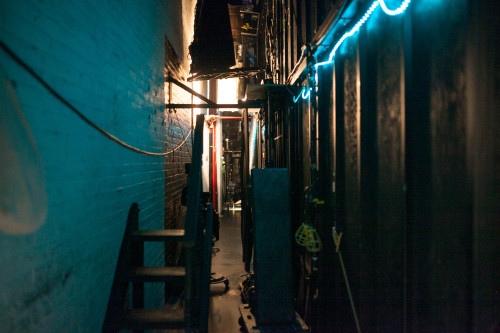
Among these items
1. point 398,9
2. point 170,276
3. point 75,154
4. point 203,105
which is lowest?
point 170,276

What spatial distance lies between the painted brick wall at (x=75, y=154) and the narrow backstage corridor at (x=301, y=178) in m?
0.01

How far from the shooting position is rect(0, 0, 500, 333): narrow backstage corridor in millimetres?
1431

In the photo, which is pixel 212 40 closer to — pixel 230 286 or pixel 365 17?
pixel 365 17

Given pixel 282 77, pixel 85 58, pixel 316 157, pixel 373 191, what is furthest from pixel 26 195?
pixel 282 77

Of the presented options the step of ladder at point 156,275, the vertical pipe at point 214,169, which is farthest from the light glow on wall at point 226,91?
the step of ladder at point 156,275

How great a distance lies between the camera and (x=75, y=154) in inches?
84.9

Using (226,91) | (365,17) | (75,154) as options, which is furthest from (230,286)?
(226,91)

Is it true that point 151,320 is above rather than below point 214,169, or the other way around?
below

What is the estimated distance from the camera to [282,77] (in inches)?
250

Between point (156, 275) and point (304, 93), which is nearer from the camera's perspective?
point (156, 275)

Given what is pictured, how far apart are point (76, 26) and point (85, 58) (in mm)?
239

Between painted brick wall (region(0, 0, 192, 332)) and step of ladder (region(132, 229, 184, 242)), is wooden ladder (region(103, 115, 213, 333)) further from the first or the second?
painted brick wall (region(0, 0, 192, 332))

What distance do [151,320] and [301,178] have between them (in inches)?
115

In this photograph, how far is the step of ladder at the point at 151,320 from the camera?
2.43m
